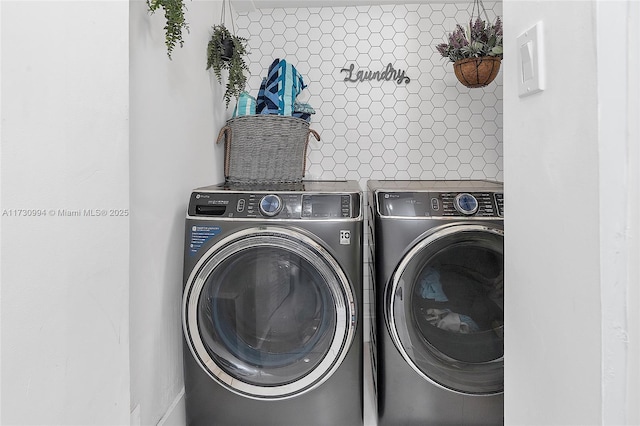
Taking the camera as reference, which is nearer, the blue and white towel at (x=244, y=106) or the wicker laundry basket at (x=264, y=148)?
the wicker laundry basket at (x=264, y=148)

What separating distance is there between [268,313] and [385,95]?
1.47 meters

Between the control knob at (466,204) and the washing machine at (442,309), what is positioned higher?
the control knob at (466,204)

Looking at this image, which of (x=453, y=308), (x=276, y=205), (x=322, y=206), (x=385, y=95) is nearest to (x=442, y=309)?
(x=453, y=308)

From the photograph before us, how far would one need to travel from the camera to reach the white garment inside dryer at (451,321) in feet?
5.17

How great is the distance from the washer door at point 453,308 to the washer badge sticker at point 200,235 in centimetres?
70
